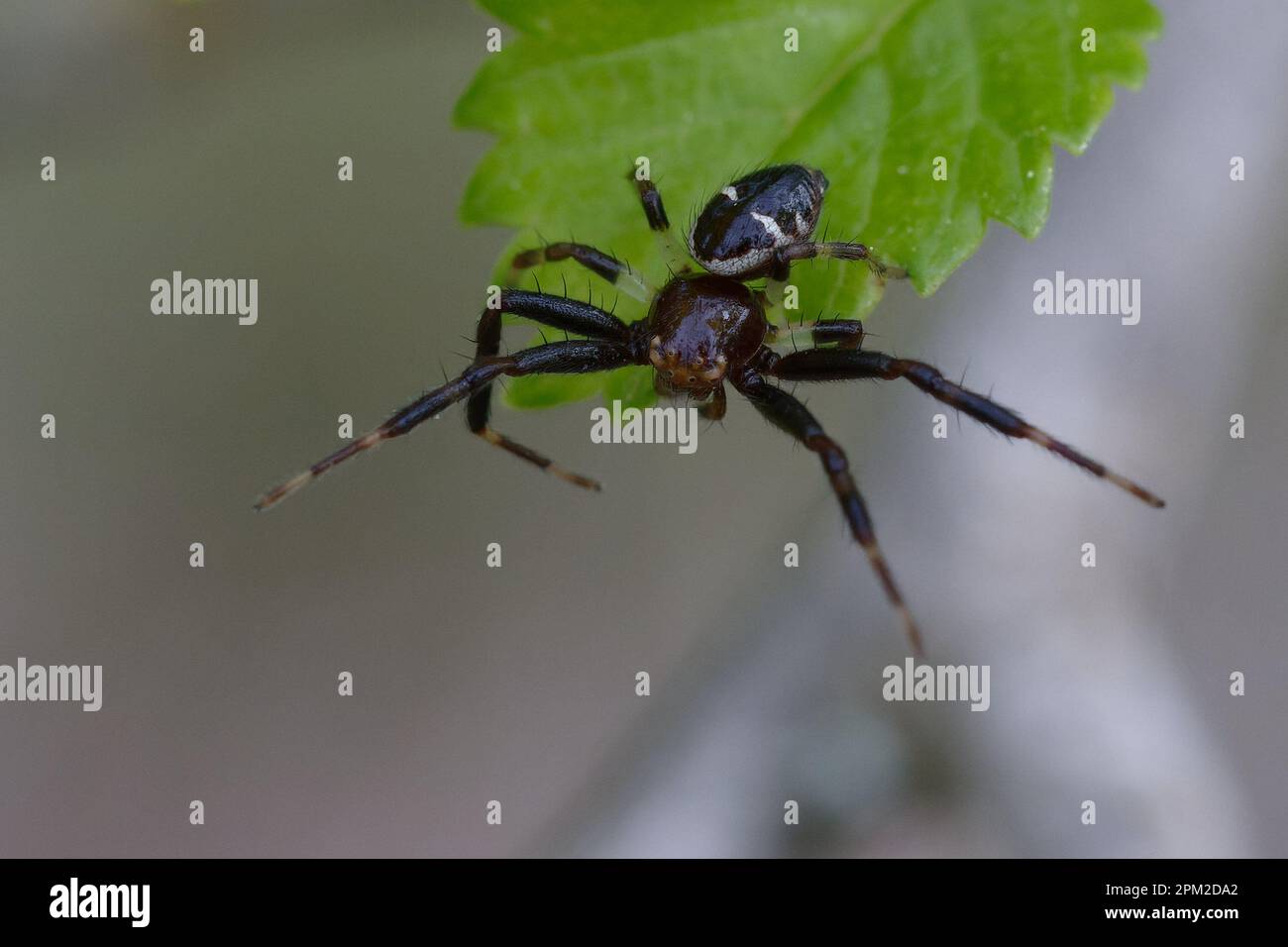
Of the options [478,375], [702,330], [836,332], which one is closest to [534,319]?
[478,375]

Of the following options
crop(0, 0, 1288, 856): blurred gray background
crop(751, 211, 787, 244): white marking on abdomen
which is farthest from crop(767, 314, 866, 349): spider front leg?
crop(0, 0, 1288, 856): blurred gray background

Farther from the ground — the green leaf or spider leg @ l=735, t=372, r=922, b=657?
the green leaf

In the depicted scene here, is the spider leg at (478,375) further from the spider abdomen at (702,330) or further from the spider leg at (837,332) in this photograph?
the spider leg at (837,332)

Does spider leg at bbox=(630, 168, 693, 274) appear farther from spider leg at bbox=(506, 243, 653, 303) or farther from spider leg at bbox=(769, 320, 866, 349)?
spider leg at bbox=(769, 320, 866, 349)

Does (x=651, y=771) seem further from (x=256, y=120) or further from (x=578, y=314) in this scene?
(x=256, y=120)
